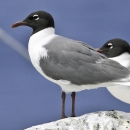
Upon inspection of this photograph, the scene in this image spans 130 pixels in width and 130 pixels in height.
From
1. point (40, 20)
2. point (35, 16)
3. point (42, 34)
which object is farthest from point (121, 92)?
point (35, 16)

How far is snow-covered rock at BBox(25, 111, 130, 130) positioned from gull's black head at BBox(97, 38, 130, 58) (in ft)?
10.8

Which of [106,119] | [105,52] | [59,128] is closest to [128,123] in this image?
[106,119]

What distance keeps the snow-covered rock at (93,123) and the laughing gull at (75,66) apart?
56 centimetres

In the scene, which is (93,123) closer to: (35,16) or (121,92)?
(121,92)

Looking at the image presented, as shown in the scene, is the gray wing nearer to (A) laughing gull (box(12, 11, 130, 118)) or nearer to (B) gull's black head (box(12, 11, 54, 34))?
(A) laughing gull (box(12, 11, 130, 118))

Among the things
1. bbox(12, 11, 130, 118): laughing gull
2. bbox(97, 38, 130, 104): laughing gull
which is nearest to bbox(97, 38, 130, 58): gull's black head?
bbox(97, 38, 130, 104): laughing gull

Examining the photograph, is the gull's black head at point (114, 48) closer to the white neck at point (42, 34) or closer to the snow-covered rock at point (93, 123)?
the white neck at point (42, 34)

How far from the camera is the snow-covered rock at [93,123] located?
8.59m

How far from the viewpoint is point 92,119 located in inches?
343

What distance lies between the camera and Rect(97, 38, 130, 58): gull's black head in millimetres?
11977

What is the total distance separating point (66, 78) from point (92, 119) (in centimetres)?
91

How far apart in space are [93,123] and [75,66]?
1100 mm

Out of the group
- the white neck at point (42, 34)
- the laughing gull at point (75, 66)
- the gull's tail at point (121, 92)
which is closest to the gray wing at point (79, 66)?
the laughing gull at point (75, 66)

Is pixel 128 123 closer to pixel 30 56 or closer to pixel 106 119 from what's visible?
pixel 106 119
